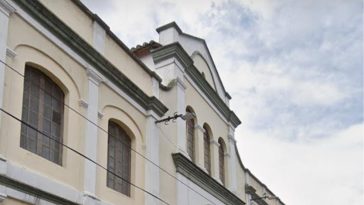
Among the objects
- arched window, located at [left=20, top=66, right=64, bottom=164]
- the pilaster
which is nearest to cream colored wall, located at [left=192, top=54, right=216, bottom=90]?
the pilaster

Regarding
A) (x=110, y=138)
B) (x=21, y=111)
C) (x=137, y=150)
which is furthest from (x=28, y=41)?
(x=137, y=150)

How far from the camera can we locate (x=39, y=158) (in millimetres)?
12461

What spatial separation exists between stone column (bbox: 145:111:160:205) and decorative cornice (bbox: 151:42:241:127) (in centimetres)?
294

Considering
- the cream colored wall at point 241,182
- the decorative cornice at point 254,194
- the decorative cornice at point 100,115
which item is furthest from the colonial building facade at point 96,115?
the decorative cornice at point 254,194

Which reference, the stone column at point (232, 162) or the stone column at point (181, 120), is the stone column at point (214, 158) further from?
the stone column at point (181, 120)

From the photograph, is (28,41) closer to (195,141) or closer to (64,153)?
(64,153)

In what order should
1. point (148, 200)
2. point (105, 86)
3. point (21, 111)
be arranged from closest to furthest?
point (21, 111) < point (105, 86) < point (148, 200)

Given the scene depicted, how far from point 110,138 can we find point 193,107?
19.6 ft

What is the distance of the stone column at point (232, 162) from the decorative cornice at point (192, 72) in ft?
2.07

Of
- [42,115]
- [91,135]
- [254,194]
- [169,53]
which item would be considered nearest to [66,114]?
[42,115]

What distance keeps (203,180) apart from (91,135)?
268 inches

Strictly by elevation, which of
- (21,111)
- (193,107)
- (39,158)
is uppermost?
(193,107)

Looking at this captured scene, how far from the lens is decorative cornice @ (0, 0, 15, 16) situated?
11.9 metres

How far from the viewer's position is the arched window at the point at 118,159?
50.3 feet
